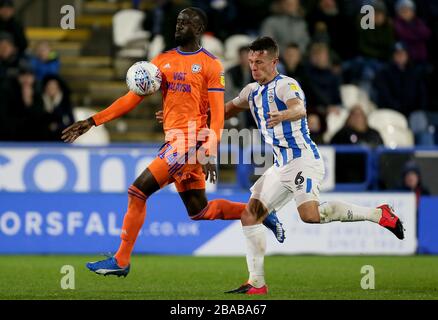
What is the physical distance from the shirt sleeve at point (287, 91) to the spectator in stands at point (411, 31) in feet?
29.3

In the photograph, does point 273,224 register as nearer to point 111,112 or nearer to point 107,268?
point 107,268

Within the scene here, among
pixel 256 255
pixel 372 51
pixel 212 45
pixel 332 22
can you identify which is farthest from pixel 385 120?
pixel 256 255

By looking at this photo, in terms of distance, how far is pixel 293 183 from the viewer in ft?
32.3

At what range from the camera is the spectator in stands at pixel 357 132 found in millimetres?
15719

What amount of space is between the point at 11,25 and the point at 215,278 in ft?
24.1

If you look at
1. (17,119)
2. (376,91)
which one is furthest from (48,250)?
(376,91)

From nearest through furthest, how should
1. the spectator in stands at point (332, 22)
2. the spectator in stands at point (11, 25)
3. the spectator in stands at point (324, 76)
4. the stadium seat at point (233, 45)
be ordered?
1. the spectator in stands at point (324, 76)
2. the spectator in stands at point (11, 25)
3. the stadium seat at point (233, 45)
4. the spectator in stands at point (332, 22)

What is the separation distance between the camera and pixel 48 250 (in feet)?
47.9

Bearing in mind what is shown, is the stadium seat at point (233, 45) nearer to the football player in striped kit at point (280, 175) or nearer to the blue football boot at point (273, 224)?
the blue football boot at point (273, 224)

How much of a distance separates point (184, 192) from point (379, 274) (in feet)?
8.34

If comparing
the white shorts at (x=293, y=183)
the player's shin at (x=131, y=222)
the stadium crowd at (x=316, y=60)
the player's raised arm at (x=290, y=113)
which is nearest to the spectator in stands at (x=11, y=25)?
the stadium crowd at (x=316, y=60)

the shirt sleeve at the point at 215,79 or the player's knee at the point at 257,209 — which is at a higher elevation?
the shirt sleeve at the point at 215,79

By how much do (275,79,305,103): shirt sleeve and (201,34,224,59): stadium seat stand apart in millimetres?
7372

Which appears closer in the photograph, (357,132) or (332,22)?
(357,132)
